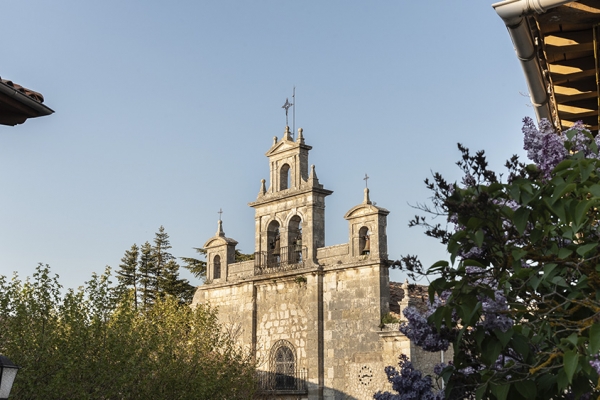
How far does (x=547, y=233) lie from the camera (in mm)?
5305

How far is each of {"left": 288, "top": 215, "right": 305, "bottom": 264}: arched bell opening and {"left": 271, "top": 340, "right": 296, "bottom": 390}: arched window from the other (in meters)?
2.70

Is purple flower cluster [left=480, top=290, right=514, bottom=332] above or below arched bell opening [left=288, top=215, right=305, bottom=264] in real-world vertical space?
below

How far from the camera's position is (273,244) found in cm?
2675

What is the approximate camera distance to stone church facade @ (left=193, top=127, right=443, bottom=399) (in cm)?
2275

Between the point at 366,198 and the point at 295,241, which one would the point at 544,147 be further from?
the point at 295,241

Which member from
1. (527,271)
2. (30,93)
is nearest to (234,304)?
(30,93)

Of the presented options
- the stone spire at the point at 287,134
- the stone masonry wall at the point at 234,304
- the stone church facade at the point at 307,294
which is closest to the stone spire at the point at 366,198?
the stone church facade at the point at 307,294

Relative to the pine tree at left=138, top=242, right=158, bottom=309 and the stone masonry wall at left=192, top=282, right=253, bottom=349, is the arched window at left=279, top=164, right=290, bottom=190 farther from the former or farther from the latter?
the pine tree at left=138, top=242, right=158, bottom=309

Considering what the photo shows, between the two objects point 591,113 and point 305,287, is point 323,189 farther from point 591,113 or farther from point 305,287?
point 591,113

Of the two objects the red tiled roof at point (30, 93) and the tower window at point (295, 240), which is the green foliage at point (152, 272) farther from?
the red tiled roof at point (30, 93)

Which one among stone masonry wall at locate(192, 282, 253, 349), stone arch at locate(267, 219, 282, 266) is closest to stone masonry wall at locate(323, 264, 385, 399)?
stone arch at locate(267, 219, 282, 266)

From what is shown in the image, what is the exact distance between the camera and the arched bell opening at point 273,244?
26516 millimetres

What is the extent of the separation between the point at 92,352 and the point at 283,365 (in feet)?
28.6

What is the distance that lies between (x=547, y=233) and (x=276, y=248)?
21.5 metres
